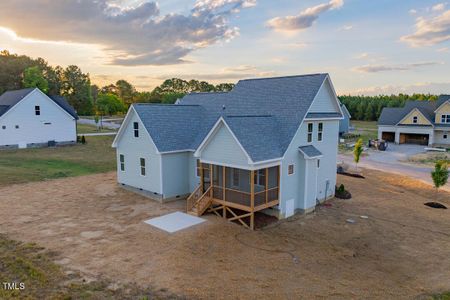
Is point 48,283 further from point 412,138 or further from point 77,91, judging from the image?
point 77,91

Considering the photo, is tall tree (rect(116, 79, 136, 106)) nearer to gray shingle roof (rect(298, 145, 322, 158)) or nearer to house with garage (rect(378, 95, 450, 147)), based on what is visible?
house with garage (rect(378, 95, 450, 147))

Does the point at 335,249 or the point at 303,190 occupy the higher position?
the point at 303,190

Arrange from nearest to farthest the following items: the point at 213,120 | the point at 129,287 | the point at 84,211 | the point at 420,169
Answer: the point at 129,287, the point at 84,211, the point at 213,120, the point at 420,169

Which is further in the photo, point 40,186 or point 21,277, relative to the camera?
point 40,186

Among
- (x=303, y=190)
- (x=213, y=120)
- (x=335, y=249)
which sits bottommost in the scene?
(x=335, y=249)

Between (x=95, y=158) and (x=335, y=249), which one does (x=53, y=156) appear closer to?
(x=95, y=158)

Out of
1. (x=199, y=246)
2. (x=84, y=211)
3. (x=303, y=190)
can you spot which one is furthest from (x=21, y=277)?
(x=303, y=190)

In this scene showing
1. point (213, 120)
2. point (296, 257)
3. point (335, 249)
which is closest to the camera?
point (296, 257)
